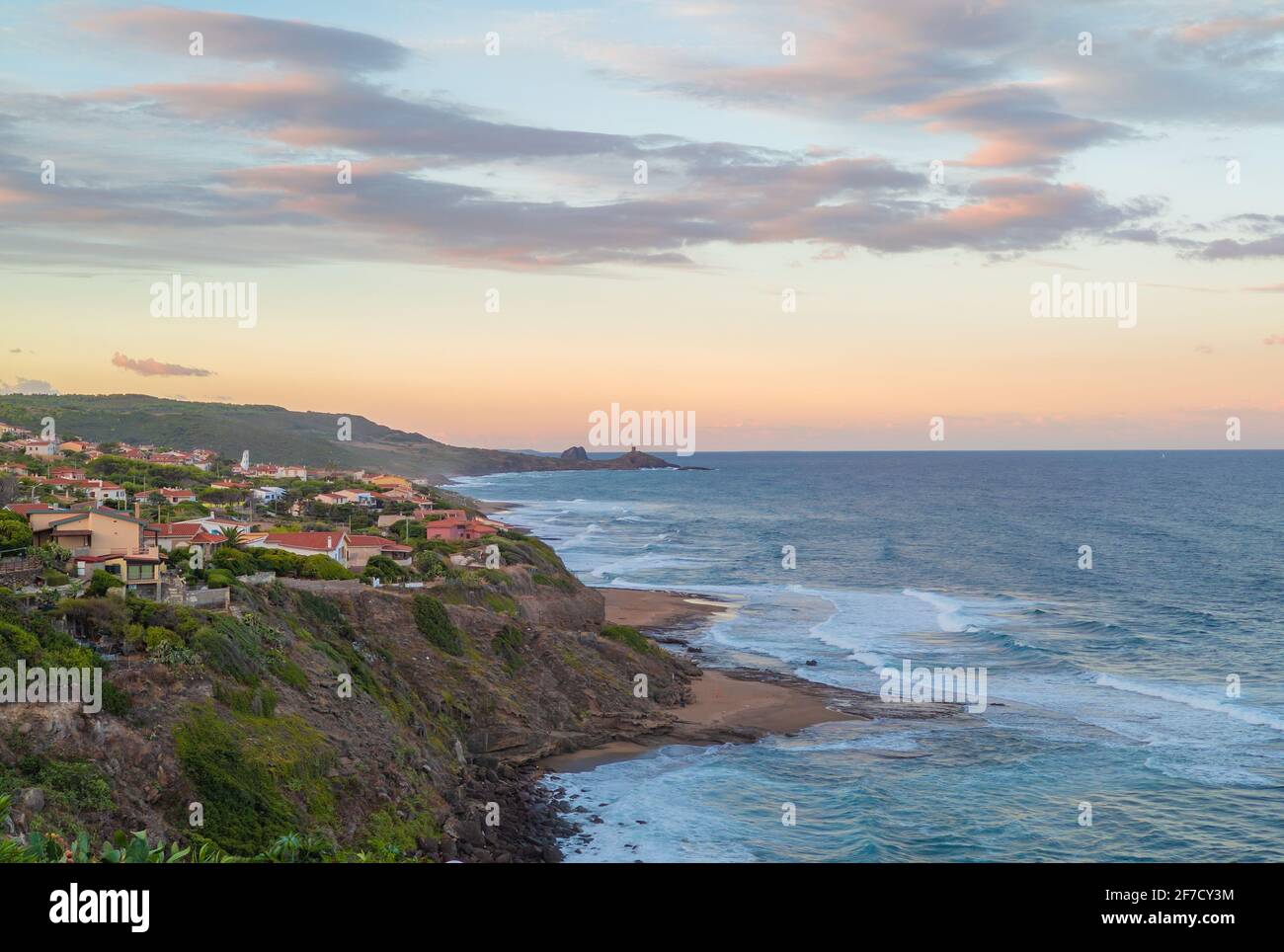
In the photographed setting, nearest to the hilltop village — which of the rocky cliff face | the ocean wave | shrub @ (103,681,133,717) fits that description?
the rocky cliff face

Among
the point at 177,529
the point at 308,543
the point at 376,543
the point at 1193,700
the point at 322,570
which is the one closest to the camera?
the point at 322,570

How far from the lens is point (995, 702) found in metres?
44.8

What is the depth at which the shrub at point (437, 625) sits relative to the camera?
134 feet

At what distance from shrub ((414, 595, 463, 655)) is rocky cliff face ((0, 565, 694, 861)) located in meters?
0.08

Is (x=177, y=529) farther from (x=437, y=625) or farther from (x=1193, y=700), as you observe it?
(x=1193, y=700)

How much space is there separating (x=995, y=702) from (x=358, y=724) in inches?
1107

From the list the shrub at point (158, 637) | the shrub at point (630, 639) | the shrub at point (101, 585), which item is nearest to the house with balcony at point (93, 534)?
the shrub at point (101, 585)

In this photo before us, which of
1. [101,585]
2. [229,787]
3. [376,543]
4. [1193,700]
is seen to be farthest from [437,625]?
[1193,700]

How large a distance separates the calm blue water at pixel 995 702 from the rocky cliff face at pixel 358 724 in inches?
147

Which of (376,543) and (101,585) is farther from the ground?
(101,585)

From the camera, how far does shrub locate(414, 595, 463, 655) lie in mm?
40750

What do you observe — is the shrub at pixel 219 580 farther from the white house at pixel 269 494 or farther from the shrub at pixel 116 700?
the white house at pixel 269 494

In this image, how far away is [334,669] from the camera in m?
33.3
